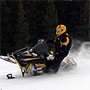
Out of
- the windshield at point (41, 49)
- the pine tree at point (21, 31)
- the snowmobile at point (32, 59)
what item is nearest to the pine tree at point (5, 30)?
the pine tree at point (21, 31)

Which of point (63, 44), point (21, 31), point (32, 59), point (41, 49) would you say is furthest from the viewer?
point (21, 31)

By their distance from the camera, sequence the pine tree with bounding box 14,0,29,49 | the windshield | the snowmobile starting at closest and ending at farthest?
1. the snowmobile
2. the windshield
3. the pine tree with bounding box 14,0,29,49

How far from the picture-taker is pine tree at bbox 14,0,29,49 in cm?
2926


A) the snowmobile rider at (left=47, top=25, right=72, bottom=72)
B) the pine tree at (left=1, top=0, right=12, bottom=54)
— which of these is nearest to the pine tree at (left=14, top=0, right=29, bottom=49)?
the pine tree at (left=1, top=0, right=12, bottom=54)

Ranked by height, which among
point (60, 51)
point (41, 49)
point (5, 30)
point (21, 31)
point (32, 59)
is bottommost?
point (32, 59)

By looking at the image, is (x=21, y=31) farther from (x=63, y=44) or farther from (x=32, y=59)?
(x=32, y=59)

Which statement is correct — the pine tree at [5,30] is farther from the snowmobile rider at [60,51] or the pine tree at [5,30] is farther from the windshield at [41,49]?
the windshield at [41,49]

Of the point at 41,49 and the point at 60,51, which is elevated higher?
the point at 41,49

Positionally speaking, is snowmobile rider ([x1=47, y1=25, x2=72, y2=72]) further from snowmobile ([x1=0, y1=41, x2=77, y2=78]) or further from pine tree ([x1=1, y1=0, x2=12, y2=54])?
pine tree ([x1=1, y1=0, x2=12, y2=54])

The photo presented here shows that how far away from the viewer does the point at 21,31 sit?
97.3 feet

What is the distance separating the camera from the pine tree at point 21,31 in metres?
29.3

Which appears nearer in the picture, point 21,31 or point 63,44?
point 63,44

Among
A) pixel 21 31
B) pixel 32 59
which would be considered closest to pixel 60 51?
pixel 32 59

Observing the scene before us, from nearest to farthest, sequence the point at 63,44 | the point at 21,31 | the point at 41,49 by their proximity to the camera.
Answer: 1. the point at 41,49
2. the point at 63,44
3. the point at 21,31
